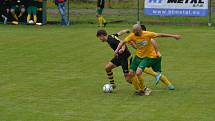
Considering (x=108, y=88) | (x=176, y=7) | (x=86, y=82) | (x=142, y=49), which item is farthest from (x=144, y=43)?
(x=176, y=7)

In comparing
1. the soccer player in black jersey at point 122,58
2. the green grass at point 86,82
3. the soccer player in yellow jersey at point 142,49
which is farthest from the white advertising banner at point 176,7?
the soccer player in black jersey at point 122,58

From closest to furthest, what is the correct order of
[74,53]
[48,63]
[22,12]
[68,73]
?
[68,73] → [48,63] → [74,53] → [22,12]

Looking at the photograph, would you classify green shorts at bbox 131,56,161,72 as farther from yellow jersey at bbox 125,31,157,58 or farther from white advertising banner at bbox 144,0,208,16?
white advertising banner at bbox 144,0,208,16

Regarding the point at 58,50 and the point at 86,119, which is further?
the point at 58,50

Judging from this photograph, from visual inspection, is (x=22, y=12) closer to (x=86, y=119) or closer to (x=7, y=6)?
(x=7, y=6)

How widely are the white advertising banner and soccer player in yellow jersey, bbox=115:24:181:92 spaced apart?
17.1 metres

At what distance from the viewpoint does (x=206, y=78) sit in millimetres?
16609

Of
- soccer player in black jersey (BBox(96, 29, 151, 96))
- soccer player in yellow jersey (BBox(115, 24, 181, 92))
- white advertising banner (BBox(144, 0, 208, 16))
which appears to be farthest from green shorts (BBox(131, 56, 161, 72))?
white advertising banner (BBox(144, 0, 208, 16))

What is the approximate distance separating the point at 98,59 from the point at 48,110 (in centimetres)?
819

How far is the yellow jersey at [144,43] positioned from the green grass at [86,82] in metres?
0.95

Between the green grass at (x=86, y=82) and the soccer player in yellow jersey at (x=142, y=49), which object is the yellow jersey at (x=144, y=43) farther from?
the green grass at (x=86, y=82)

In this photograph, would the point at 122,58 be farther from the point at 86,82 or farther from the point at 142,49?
the point at 86,82

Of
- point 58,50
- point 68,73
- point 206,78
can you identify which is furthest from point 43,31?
point 206,78

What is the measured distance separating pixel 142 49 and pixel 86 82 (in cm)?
236
